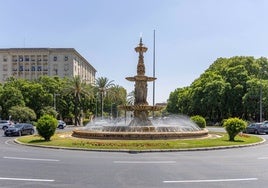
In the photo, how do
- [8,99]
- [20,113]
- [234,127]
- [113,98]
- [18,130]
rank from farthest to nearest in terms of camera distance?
[113,98]
[8,99]
[20,113]
[18,130]
[234,127]

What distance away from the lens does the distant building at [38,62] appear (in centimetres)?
12825

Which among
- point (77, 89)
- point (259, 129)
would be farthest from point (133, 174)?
point (77, 89)

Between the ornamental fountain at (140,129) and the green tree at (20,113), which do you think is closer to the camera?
the ornamental fountain at (140,129)

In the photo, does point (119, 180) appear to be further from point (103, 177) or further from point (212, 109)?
point (212, 109)

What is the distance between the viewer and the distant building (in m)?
128

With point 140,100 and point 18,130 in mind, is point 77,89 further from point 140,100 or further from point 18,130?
point 140,100

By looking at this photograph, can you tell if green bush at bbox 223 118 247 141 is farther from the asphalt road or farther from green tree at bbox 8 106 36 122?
green tree at bbox 8 106 36 122

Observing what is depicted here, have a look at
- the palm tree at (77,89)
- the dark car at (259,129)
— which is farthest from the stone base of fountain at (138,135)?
the palm tree at (77,89)

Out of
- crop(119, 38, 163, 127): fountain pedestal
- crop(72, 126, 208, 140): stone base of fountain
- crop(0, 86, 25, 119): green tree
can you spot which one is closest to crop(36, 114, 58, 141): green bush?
crop(72, 126, 208, 140): stone base of fountain

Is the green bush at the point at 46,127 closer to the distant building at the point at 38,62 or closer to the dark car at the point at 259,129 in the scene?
the dark car at the point at 259,129

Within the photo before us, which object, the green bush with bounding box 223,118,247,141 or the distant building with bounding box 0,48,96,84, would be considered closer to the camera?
the green bush with bounding box 223,118,247,141

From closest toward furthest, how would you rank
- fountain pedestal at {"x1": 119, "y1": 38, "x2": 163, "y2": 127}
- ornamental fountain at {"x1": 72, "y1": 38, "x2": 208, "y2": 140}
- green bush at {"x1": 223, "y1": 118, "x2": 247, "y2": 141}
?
ornamental fountain at {"x1": 72, "y1": 38, "x2": 208, "y2": 140} → green bush at {"x1": 223, "y1": 118, "x2": 247, "y2": 141} → fountain pedestal at {"x1": 119, "y1": 38, "x2": 163, "y2": 127}

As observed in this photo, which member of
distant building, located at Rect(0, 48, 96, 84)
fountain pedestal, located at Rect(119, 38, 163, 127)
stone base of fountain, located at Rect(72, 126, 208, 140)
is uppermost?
distant building, located at Rect(0, 48, 96, 84)

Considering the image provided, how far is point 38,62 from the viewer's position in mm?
131500
